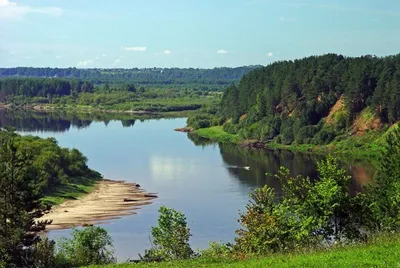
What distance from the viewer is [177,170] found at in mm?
92500

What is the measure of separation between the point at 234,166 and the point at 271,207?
67.8 meters

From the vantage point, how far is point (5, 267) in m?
26.2

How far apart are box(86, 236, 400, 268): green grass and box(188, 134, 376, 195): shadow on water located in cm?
5124

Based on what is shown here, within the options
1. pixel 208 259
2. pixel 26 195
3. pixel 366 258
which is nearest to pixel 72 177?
pixel 26 195

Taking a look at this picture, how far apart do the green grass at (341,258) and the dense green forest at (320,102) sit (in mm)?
89717

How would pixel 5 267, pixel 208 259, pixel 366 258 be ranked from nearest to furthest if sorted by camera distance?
pixel 366 258
pixel 208 259
pixel 5 267

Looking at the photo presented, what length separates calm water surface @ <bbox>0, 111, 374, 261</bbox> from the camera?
58.3 m

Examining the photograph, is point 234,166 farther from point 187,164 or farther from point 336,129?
point 336,129

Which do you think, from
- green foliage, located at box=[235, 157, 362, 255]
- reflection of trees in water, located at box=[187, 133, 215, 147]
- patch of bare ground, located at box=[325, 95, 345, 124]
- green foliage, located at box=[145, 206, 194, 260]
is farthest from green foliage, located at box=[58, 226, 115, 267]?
reflection of trees in water, located at box=[187, 133, 215, 147]

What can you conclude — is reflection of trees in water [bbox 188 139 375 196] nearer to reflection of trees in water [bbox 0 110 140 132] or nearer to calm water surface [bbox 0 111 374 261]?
calm water surface [bbox 0 111 374 261]

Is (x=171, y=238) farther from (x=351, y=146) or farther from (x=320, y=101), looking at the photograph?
(x=320, y=101)

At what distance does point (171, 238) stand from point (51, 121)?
477 ft

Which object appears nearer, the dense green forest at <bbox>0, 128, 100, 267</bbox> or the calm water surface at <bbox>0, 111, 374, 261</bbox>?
the dense green forest at <bbox>0, 128, 100, 267</bbox>

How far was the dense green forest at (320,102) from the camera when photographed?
112 metres
